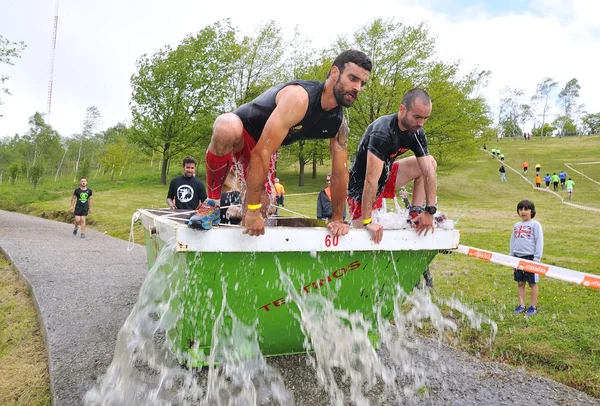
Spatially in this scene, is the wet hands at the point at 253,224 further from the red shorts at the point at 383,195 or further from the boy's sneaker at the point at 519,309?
the boy's sneaker at the point at 519,309

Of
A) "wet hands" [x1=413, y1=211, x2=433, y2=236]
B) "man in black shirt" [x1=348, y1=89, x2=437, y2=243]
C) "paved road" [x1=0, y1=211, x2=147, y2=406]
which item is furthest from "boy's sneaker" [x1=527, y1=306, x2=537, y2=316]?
"paved road" [x1=0, y1=211, x2=147, y2=406]

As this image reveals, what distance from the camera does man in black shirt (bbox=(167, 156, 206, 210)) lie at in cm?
714

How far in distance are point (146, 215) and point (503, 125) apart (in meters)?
92.7

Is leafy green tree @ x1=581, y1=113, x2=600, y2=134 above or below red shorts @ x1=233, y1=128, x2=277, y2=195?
above

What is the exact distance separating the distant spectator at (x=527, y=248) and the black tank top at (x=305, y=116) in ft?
11.3

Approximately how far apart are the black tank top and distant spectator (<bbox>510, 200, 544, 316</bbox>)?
3433 millimetres

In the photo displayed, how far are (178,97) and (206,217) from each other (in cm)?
3020

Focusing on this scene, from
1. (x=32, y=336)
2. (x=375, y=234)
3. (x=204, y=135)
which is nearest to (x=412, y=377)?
(x=375, y=234)

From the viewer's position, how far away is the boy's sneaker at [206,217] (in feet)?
7.83

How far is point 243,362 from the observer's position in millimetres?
3127

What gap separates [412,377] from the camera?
354 cm

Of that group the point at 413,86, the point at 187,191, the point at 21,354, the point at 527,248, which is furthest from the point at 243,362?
the point at 413,86

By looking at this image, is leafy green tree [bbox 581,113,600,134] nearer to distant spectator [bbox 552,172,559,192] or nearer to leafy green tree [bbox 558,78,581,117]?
leafy green tree [bbox 558,78,581,117]

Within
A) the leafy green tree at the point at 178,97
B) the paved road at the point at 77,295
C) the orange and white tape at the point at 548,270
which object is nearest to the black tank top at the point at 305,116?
the orange and white tape at the point at 548,270
